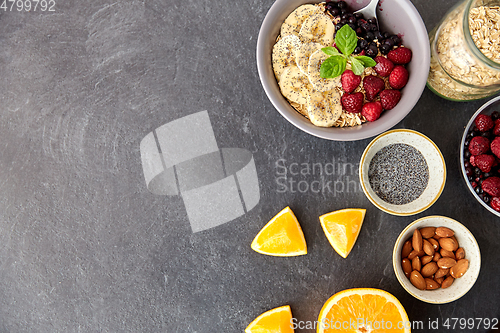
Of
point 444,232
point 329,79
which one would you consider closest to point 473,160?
point 444,232

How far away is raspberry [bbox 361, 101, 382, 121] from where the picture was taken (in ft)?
3.42

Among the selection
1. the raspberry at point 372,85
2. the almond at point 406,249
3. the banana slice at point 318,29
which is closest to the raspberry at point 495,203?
the almond at point 406,249

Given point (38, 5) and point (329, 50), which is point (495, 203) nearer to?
point (329, 50)

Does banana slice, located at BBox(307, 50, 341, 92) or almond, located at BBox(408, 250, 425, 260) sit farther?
almond, located at BBox(408, 250, 425, 260)

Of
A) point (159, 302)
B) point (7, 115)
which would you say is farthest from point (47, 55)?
point (159, 302)

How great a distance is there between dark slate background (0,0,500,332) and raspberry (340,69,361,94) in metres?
0.28

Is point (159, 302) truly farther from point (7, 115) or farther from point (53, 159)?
point (7, 115)

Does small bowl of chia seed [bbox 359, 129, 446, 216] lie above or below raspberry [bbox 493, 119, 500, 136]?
below

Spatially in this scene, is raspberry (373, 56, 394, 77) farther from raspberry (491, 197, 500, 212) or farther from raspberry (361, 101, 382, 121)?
raspberry (491, 197, 500, 212)

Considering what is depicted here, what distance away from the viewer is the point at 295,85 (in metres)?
1.08

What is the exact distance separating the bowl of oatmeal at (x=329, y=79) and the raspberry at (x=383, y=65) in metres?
0.01

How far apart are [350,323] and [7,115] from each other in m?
1.60

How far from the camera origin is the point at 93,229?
4.26 ft

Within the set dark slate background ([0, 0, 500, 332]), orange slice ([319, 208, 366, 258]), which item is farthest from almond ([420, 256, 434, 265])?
orange slice ([319, 208, 366, 258])
